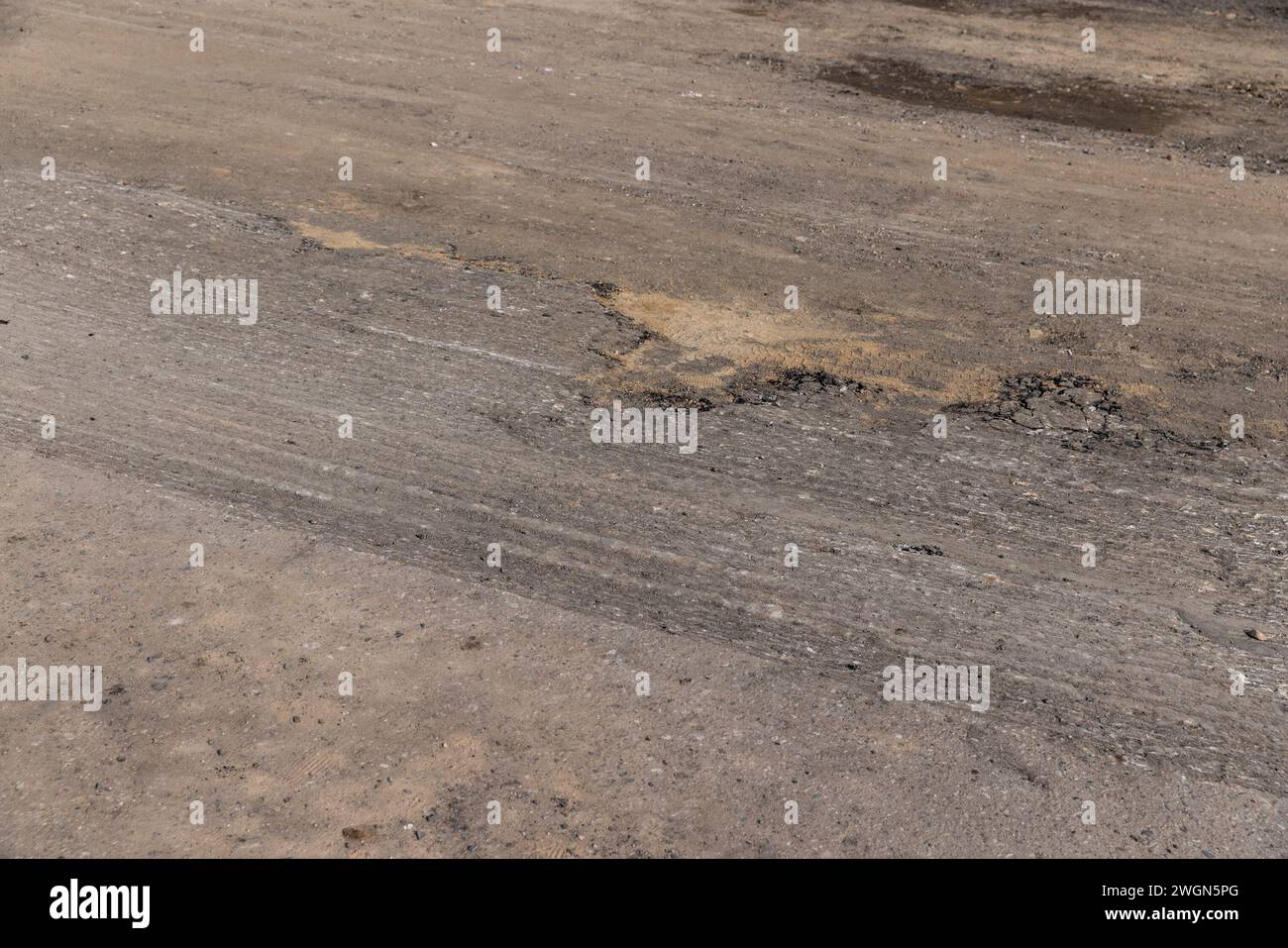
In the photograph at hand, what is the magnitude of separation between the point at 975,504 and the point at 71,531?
4759mm

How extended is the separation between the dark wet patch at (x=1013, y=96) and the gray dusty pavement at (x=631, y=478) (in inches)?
14.1

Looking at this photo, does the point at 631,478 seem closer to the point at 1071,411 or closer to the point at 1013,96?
the point at 1071,411

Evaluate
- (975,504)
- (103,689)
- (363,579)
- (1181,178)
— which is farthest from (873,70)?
(103,689)

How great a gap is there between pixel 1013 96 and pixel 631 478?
28.8 feet

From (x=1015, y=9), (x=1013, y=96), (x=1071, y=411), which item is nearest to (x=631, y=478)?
(x=1071, y=411)

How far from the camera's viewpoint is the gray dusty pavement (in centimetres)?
515

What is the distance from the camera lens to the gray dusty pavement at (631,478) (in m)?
5.15

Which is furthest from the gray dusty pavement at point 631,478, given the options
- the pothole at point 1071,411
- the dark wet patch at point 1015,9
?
the dark wet patch at point 1015,9

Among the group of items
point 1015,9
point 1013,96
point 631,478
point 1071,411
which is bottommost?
point 631,478

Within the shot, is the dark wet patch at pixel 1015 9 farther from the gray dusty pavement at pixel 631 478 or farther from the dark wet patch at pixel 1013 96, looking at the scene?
the gray dusty pavement at pixel 631 478

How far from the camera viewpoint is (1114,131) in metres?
12.7

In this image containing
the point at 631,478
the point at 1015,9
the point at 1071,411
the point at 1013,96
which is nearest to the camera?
the point at 631,478

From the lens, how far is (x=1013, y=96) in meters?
13.7

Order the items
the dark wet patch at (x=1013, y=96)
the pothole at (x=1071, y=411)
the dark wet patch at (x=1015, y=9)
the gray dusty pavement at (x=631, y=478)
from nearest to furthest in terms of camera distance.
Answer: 1. the gray dusty pavement at (x=631, y=478)
2. the pothole at (x=1071, y=411)
3. the dark wet patch at (x=1013, y=96)
4. the dark wet patch at (x=1015, y=9)
